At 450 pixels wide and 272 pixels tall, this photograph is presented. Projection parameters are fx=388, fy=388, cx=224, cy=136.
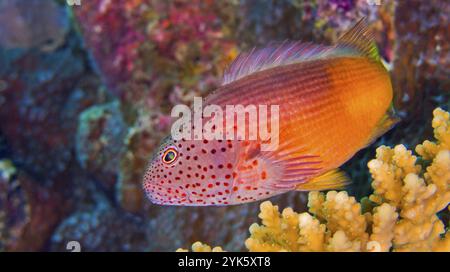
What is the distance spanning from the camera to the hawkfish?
212 cm

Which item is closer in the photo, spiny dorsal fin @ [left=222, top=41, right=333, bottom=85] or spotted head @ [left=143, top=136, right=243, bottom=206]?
spotted head @ [left=143, top=136, right=243, bottom=206]

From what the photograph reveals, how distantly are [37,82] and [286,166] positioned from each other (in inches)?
252

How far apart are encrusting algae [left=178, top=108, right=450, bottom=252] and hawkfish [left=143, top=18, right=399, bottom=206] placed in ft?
0.58

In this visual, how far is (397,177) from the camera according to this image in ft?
7.55

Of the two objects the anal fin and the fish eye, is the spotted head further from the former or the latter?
the anal fin

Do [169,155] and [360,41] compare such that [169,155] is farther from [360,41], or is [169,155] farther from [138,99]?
[138,99]

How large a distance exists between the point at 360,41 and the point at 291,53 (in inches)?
19.0

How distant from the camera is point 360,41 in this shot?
2486 mm

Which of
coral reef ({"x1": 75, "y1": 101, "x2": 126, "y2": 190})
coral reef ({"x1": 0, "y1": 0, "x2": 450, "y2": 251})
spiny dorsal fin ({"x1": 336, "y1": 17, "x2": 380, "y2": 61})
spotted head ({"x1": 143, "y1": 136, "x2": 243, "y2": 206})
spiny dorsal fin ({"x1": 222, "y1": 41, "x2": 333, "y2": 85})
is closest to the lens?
spotted head ({"x1": 143, "y1": 136, "x2": 243, "y2": 206})

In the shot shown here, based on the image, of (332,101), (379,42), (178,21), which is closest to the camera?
(332,101)

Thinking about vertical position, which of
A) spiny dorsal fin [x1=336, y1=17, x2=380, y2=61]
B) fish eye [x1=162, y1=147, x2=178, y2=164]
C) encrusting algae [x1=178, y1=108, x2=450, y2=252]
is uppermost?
spiny dorsal fin [x1=336, y1=17, x2=380, y2=61]

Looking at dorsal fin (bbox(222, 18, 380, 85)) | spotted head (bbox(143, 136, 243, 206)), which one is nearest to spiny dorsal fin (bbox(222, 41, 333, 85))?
dorsal fin (bbox(222, 18, 380, 85))
